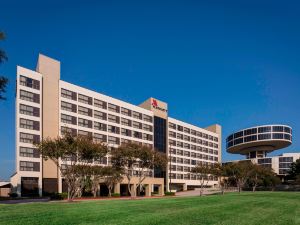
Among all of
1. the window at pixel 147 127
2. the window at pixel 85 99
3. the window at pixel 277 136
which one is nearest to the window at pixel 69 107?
the window at pixel 85 99

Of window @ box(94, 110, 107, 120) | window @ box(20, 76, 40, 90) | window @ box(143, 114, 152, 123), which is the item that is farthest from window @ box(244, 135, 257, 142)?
window @ box(20, 76, 40, 90)

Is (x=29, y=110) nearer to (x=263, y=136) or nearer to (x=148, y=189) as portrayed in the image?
(x=148, y=189)

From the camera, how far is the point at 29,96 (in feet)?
227

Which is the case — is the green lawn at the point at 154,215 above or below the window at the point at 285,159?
above

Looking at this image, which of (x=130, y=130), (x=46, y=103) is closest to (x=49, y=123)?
(x=46, y=103)

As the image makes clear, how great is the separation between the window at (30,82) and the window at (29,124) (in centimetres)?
810

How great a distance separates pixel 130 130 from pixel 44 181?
3466 cm

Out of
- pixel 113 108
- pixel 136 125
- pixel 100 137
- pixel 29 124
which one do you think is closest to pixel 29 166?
pixel 29 124

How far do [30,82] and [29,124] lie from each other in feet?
32.1

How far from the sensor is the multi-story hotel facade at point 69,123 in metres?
67.1

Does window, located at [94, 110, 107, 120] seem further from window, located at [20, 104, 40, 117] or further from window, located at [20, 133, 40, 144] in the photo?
window, located at [20, 133, 40, 144]

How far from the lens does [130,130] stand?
97000 millimetres

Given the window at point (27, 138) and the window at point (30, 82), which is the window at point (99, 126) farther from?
the window at point (30, 82)

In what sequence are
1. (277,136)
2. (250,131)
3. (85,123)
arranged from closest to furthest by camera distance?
1. (85,123)
2. (277,136)
3. (250,131)
